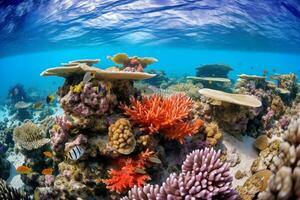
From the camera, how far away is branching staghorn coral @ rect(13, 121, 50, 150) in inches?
345

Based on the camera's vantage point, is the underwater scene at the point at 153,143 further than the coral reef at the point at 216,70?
No

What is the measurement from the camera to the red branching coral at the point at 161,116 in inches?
233

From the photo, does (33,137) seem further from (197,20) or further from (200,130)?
(197,20)

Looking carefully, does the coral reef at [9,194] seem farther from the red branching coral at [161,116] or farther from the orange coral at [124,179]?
the red branching coral at [161,116]

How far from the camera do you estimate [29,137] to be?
29.9ft

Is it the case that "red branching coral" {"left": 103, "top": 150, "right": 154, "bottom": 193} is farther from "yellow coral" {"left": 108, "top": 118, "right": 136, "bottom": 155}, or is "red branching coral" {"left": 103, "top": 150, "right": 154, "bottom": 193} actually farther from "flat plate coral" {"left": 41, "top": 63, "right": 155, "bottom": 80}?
"flat plate coral" {"left": 41, "top": 63, "right": 155, "bottom": 80}

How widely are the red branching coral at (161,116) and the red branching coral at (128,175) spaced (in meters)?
0.65

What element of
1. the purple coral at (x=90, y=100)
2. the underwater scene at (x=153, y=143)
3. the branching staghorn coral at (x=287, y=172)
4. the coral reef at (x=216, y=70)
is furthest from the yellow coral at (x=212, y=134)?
the coral reef at (x=216, y=70)

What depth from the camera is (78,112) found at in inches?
235

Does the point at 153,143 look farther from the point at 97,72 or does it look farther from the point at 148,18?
the point at 148,18

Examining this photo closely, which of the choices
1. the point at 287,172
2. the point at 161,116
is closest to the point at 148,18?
the point at 161,116

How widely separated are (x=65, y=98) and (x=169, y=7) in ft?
63.7

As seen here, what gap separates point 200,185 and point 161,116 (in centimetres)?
224

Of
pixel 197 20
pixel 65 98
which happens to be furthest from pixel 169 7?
pixel 65 98
